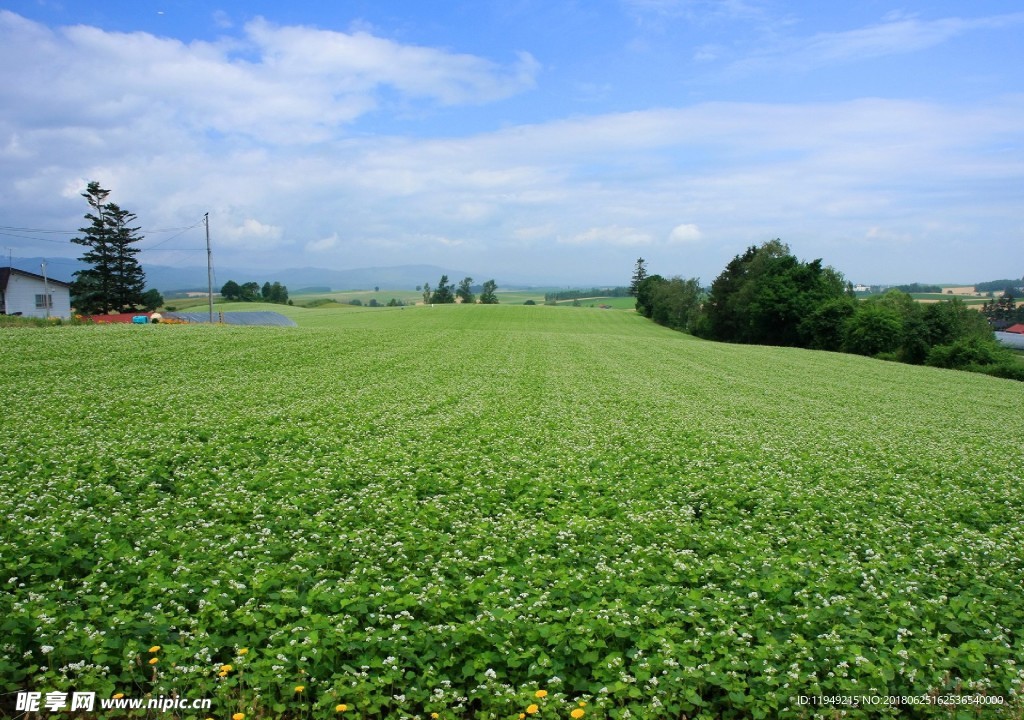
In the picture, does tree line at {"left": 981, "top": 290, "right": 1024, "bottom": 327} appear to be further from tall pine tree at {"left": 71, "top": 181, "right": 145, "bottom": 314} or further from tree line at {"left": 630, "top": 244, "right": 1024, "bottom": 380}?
tall pine tree at {"left": 71, "top": 181, "right": 145, "bottom": 314}

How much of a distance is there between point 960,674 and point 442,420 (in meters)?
14.5

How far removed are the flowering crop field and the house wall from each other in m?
75.6

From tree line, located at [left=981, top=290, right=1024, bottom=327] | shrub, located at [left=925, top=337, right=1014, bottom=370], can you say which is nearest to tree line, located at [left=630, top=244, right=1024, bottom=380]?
shrub, located at [left=925, top=337, right=1014, bottom=370]

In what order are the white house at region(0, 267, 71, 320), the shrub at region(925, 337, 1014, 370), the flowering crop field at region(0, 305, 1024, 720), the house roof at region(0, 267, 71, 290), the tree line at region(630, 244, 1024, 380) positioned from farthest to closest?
1. the white house at region(0, 267, 71, 320)
2. the house roof at region(0, 267, 71, 290)
3. the tree line at region(630, 244, 1024, 380)
4. the shrub at region(925, 337, 1014, 370)
5. the flowering crop field at region(0, 305, 1024, 720)

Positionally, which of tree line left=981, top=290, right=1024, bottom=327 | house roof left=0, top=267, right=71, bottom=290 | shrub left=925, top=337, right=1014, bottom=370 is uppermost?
house roof left=0, top=267, right=71, bottom=290

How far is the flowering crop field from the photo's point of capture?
255 inches

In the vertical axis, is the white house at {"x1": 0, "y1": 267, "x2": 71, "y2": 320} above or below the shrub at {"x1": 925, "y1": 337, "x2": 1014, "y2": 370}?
above

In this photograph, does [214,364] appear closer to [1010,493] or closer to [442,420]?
[442,420]

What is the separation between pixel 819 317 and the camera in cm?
8681

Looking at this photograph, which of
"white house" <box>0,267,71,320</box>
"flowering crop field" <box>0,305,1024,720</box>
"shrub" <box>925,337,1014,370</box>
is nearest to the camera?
"flowering crop field" <box>0,305,1024,720</box>

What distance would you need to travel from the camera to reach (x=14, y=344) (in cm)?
2997

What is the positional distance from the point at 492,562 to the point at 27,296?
98092mm

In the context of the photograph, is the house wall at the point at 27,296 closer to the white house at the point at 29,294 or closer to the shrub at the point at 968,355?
the white house at the point at 29,294

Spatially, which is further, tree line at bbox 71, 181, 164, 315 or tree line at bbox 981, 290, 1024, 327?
tree line at bbox 981, 290, 1024, 327
